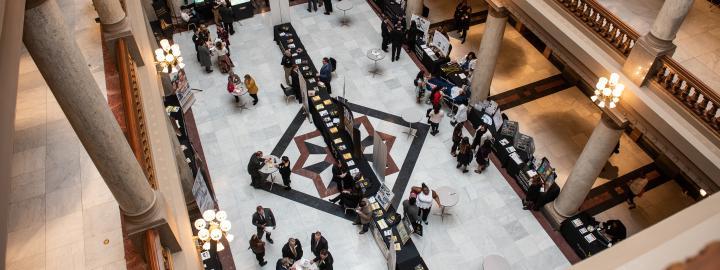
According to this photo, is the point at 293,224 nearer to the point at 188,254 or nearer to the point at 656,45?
the point at 188,254

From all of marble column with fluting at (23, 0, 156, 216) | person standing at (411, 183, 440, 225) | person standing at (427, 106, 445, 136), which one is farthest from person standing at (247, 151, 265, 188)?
marble column with fluting at (23, 0, 156, 216)

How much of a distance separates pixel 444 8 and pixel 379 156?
7764 mm

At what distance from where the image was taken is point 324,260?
973 cm

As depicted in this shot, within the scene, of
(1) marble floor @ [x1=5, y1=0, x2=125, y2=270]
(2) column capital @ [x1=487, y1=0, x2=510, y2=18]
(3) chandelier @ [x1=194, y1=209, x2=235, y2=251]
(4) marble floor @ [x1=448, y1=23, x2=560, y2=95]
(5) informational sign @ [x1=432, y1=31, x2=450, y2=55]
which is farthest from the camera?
(4) marble floor @ [x1=448, y1=23, x2=560, y2=95]

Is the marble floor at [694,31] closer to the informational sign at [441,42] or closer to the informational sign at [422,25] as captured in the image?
the informational sign at [441,42]

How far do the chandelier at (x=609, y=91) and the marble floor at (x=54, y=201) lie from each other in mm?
7507

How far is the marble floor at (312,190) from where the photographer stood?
10.8 m

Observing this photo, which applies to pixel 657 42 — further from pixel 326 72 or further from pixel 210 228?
pixel 326 72

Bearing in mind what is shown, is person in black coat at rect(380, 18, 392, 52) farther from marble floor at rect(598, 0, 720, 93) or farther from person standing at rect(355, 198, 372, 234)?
person standing at rect(355, 198, 372, 234)

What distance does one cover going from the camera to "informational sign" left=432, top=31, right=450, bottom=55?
14148mm

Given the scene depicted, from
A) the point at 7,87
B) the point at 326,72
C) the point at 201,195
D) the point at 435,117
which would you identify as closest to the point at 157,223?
the point at 7,87

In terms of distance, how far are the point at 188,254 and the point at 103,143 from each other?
2865mm

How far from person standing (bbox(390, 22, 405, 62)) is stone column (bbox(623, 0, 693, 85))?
22.7ft

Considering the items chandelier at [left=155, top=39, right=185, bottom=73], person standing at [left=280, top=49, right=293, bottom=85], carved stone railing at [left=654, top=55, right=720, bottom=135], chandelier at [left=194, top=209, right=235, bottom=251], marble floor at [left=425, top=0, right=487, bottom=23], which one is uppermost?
carved stone railing at [left=654, top=55, right=720, bottom=135]
